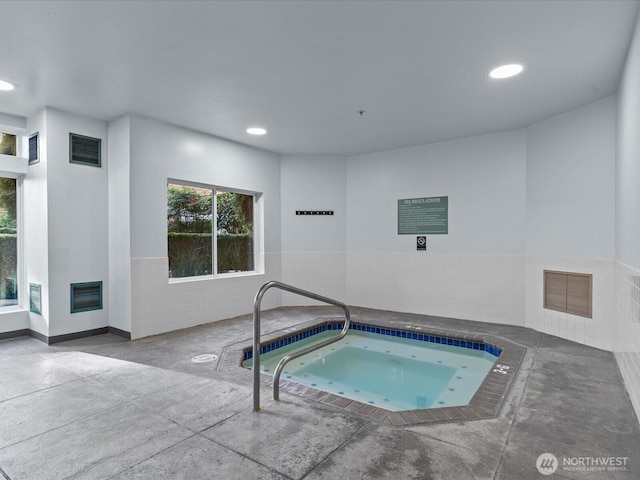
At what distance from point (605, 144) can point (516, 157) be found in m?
1.22

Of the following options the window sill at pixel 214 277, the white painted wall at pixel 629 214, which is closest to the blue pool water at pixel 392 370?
the white painted wall at pixel 629 214

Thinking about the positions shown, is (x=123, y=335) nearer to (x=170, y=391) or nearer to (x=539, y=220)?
(x=170, y=391)

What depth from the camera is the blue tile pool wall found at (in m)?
4.21

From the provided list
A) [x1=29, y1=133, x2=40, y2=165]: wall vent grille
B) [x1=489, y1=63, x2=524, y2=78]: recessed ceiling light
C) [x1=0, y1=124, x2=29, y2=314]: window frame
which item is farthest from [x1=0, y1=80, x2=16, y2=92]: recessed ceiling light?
[x1=489, y1=63, x2=524, y2=78]: recessed ceiling light

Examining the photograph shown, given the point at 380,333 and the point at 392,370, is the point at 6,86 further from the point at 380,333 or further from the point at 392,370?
the point at 380,333

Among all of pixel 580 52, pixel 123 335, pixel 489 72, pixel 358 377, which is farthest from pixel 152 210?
pixel 580 52

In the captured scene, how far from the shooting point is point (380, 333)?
518 cm

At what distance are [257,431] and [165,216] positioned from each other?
3.29 metres

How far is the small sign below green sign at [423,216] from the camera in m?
5.64

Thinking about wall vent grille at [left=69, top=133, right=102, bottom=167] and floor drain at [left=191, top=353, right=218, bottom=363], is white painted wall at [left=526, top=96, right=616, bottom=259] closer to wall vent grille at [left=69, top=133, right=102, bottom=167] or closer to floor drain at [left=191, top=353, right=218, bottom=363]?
floor drain at [left=191, top=353, right=218, bottom=363]

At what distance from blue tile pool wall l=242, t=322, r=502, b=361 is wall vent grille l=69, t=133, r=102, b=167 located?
9.93 feet

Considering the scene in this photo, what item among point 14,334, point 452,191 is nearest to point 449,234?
point 452,191

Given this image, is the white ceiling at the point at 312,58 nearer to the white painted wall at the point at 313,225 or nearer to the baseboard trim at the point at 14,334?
the white painted wall at the point at 313,225

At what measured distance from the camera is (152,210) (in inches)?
179
